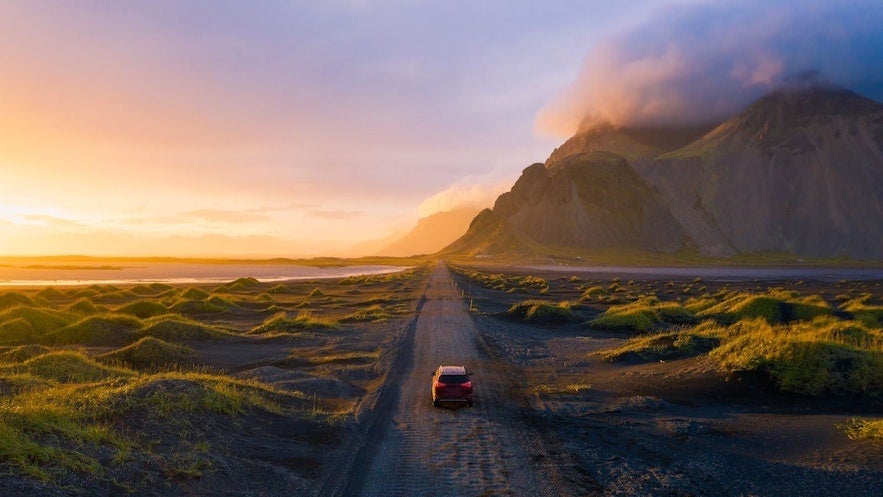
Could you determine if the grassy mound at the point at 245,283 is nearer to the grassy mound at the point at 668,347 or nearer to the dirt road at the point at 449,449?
the dirt road at the point at 449,449

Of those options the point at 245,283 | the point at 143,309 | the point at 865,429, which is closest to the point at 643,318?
the point at 865,429

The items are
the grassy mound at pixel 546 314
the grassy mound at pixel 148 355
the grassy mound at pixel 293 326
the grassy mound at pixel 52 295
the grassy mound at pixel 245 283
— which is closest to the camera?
the grassy mound at pixel 148 355

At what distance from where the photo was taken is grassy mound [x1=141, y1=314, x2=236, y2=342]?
33250 millimetres

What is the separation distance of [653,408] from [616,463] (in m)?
5.67

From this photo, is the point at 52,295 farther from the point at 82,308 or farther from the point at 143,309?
the point at 143,309

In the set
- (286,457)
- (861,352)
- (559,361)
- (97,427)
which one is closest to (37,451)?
(97,427)

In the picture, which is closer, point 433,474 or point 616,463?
point 433,474

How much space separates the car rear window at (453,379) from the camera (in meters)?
17.5

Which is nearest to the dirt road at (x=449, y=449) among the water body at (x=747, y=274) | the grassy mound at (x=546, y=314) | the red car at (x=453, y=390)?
the red car at (x=453, y=390)

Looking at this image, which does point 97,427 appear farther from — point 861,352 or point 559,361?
point 861,352

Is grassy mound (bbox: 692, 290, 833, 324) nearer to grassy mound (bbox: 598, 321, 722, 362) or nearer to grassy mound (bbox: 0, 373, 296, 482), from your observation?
grassy mound (bbox: 598, 321, 722, 362)

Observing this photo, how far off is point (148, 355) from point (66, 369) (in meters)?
6.69

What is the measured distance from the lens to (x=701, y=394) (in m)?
19.1

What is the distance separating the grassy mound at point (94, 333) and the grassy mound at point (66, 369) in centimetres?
1255
